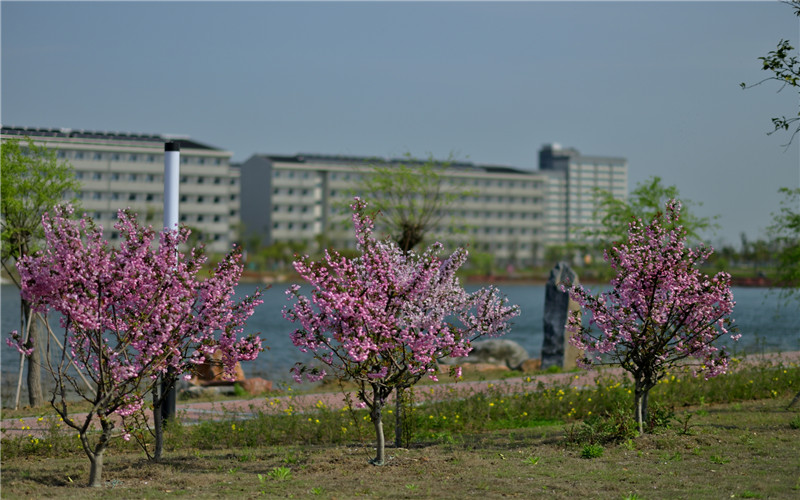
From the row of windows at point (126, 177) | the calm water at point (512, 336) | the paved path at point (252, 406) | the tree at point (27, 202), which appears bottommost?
the calm water at point (512, 336)

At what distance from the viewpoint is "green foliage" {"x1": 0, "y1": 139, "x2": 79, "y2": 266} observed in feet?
57.8

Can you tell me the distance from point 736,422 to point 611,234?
1633 centimetres

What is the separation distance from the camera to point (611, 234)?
2978 cm

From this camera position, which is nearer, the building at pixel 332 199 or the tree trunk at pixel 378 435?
the tree trunk at pixel 378 435


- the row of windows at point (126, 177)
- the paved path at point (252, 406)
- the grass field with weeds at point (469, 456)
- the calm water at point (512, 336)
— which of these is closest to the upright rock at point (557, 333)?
the calm water at point (512, 336)

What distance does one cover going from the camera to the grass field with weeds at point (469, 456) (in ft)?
30.6

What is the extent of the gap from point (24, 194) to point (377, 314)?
11.1m

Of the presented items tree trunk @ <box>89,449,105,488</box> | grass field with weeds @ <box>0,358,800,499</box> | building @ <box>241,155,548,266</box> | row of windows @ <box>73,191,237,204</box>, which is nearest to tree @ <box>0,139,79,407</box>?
grass field with weeds @ <box>0,358,800,499</box>

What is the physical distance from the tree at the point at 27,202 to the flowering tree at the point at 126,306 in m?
8.10

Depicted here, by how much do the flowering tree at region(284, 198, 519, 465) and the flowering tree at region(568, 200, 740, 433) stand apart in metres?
2.48

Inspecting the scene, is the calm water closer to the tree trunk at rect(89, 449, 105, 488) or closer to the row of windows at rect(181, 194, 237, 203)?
the tree trunk at rect(89, 449, 105, 488)

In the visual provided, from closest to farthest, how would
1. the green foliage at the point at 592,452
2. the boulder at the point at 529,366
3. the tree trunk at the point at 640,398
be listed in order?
the green foliage at the point at 592,452, the tree trunk at the point at 640,398, the boulder at the point at 529,366

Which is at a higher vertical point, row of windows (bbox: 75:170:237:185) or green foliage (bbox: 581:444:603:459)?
row of windows (bbox: 75:170:237:185)

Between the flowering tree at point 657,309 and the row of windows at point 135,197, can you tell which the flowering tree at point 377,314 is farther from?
the row of windows at point 135,197
